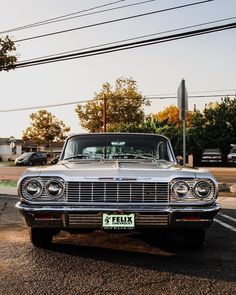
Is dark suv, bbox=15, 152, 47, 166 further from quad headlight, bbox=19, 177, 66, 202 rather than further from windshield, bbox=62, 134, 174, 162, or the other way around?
quad headlight, bbox=19, 177, 66, 202

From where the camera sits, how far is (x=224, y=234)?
6352mm

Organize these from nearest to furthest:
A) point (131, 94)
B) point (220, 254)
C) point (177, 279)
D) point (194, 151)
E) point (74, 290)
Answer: point (74, 290), point (177, 279), point (220, 254), point (194, 151), point (131, 94)

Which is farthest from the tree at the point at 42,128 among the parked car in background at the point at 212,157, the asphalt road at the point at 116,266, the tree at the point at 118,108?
the asphalt road at the point at 116,266

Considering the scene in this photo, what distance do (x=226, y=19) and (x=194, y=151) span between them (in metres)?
22.0

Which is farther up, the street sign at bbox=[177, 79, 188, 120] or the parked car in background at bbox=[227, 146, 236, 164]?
the street sign at bbox=[177, 79, 188, 120]

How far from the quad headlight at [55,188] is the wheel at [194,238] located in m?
1.62

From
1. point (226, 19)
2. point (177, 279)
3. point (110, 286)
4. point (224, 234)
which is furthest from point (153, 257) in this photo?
point (226, 19)

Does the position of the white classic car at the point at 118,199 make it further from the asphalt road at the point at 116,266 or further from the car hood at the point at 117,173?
the asphalt road at the point at 116,266

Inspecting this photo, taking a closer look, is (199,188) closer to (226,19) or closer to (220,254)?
(220,254)

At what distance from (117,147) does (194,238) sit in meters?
1.74

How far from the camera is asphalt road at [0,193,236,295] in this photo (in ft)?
12.4

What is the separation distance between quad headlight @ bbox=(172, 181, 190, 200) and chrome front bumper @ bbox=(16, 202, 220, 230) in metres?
0.13

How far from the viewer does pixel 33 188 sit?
15.3 ft

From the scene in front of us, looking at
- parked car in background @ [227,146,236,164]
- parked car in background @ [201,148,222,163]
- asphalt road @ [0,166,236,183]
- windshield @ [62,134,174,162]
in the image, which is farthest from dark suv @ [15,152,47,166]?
windshield @ [62,134,174,162]
